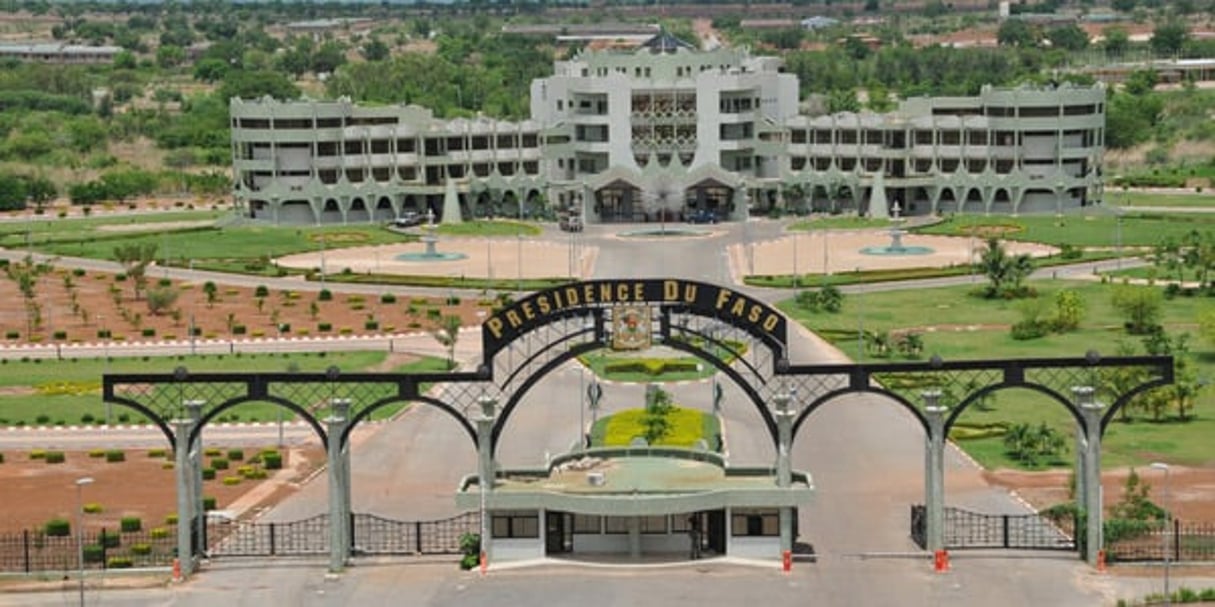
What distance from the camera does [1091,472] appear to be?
73.0 meters

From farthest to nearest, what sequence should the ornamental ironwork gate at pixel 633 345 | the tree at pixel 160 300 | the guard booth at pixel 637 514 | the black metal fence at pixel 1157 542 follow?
the tree at pixel 160 300, the ornamental ironwork gate at pixel 633 345, the guard booth at pixel 637 514, the black metal fence at pixel 1157 542

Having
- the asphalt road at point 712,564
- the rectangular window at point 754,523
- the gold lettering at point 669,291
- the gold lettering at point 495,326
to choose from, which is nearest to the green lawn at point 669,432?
the asphalt road at point 712,564

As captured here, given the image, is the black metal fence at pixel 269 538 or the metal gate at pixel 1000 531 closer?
the metal gate at pixel 1000 531

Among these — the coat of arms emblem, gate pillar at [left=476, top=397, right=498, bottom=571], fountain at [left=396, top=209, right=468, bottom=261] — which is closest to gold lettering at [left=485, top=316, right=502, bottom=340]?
gate pillar at [left=476, top=397, right=498, bottom=571]

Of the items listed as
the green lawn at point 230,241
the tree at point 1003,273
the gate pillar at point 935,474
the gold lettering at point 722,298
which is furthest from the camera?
the green lawn at point 230,241

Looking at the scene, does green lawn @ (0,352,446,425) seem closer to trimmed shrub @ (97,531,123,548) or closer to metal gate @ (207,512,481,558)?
metal gate @ (207,512,481,558)

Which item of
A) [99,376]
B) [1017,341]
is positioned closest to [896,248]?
[1017,341]

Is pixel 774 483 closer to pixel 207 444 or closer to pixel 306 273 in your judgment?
pixel 207 444

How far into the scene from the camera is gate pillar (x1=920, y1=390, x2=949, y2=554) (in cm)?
7350

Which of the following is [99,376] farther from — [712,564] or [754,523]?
[754,523]

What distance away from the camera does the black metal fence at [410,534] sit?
3007 inches

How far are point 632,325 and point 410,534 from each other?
11267 mm

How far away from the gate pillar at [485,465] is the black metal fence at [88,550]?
10592mm

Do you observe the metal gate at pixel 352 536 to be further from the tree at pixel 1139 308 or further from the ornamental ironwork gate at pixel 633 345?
the tree at pixel 1139 308
